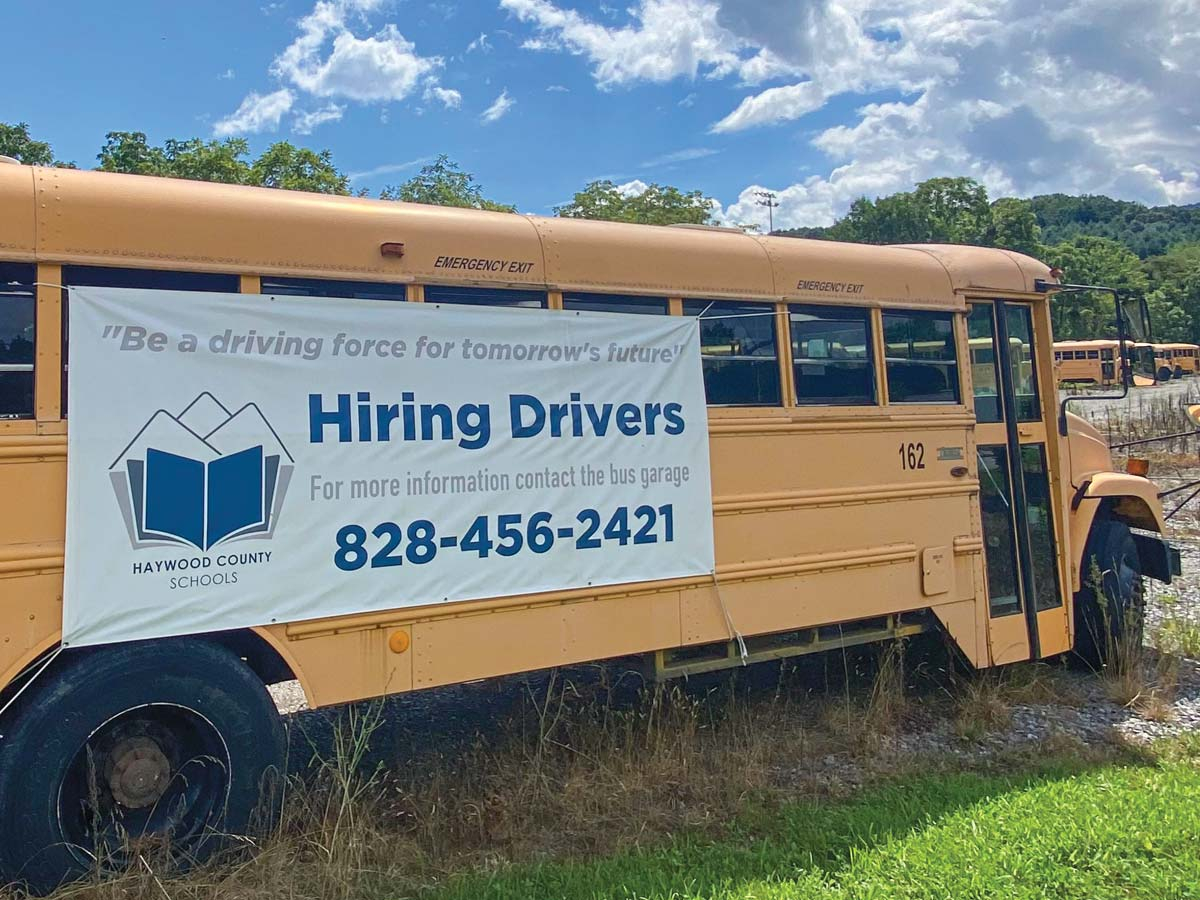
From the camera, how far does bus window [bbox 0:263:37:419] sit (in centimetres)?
301

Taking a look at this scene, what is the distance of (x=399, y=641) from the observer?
3.59m

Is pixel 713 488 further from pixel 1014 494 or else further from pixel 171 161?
pixel 171 161

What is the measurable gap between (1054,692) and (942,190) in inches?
1849

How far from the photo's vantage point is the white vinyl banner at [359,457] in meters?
3.13

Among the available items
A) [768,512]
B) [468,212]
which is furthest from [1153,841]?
[468,212]

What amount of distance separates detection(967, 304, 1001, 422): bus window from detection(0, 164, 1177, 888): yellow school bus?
0.01 m

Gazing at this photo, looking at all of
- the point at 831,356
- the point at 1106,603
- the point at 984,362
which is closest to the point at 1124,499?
the point at 1106,603

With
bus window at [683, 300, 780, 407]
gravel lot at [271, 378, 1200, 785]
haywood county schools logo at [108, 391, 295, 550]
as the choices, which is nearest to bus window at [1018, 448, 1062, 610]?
gravel lot at [271, 378, 1200, 785]

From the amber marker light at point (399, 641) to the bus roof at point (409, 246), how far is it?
4.58 ft

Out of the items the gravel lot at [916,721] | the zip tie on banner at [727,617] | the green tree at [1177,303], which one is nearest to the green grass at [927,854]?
the gravel lot at [916,721]

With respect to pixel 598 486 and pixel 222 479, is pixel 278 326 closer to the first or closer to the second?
pixel 222 479

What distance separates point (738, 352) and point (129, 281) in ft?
8.59

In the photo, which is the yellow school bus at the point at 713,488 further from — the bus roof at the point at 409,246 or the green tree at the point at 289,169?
the green tree at the point at 289,169

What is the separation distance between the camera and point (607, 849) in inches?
141
